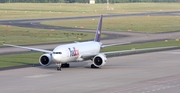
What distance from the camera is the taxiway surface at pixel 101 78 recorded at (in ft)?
120

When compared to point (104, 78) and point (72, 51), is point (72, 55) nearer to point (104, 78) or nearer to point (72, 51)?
point (72, 51)

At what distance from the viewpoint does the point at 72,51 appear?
153ft

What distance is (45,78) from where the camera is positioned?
1668 inches

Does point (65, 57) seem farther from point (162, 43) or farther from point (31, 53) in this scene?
point (162, 43)

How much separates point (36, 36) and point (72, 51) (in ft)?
134

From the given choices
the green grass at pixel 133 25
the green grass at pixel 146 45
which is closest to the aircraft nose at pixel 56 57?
the green grass at pixel 146 45

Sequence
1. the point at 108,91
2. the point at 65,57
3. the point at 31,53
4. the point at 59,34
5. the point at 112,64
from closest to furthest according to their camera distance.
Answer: the point at 108,91
the point at 65,57
the point at 112,64
the point at 31,53
the point at 59,34

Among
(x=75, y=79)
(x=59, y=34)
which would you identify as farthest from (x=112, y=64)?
(x=59, y=34)

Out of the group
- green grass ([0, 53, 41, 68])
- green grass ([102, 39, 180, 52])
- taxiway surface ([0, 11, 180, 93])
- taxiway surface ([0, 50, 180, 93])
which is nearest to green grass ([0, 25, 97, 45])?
green grass ([102, 39, 180, 52])

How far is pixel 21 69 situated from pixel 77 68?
17.3 ft

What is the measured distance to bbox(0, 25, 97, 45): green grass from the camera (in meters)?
78.7

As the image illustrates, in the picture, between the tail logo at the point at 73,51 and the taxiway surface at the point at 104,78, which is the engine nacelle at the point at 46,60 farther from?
the tail logo at the point at 73,51

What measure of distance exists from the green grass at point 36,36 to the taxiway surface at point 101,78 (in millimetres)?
25981

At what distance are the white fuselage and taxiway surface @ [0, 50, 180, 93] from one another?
1195 millimetres
